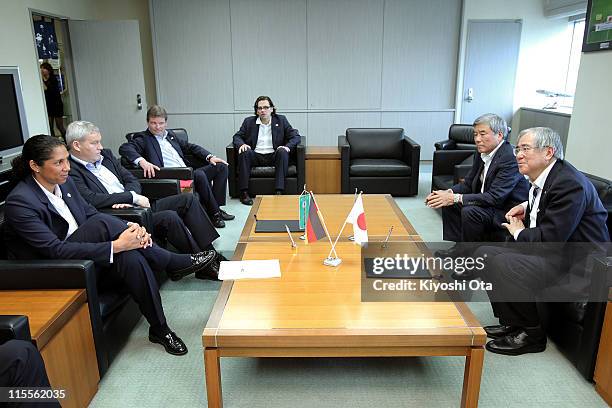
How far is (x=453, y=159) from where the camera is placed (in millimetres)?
4824

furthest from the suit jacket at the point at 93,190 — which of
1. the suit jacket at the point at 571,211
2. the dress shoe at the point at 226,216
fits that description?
the suit jacket at the point at 571,211

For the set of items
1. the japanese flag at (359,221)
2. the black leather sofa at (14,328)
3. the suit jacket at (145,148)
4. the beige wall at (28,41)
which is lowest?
the black leather sofa at (14,328)

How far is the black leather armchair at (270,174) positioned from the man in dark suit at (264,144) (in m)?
0.07

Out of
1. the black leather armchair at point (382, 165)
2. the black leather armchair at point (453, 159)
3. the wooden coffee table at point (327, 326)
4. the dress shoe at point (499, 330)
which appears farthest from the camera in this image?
the black leather armchair at point (382, 165)

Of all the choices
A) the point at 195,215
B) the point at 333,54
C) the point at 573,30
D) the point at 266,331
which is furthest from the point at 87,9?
the point at 573,30

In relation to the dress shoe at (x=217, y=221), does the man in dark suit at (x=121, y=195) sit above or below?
above

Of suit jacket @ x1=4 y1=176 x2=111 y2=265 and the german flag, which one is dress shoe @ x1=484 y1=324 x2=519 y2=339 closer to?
the german flag

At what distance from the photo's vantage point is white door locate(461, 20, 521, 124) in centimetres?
662

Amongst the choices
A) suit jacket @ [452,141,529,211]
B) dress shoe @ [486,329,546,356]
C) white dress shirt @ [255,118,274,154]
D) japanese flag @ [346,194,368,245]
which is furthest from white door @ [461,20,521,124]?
japanese flag @ [346,194,368,245]

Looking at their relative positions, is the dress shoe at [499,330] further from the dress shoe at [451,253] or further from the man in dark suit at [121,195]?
the man in dark suit at [121,195]

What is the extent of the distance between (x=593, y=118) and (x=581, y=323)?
3200 mm

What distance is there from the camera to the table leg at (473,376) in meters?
1.76

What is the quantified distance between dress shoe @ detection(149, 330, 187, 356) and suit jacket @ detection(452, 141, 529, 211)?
6.79 feet

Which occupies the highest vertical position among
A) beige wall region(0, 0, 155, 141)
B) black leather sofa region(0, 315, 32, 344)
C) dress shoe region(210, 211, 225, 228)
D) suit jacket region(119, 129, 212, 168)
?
beige wall region(0, 0, 155, 141)
